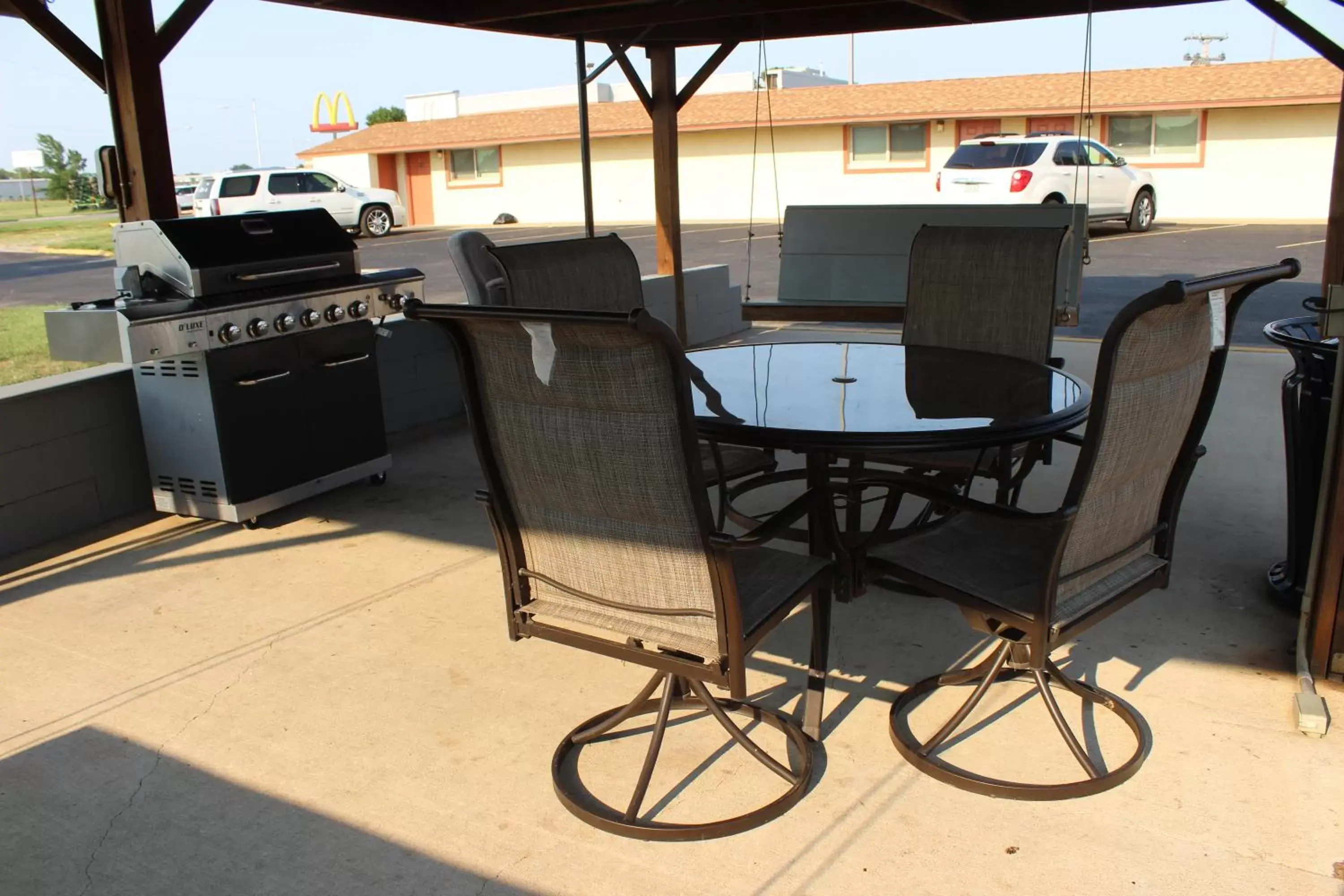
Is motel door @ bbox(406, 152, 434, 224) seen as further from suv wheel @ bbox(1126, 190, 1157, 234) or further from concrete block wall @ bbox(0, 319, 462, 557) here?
concrete block wall @ bbox(0, 319, 462, 557)

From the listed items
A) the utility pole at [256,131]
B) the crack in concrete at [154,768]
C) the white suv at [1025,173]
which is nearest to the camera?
the crack in concrete at [154,768]

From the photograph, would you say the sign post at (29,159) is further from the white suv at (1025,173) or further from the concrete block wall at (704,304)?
the concrete block wall at (704,304)

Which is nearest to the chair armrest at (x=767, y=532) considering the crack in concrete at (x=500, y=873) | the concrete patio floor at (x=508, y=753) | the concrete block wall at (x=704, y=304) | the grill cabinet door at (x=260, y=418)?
the concrete patio floor at (x=508, y=753)

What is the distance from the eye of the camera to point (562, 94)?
3036 cm

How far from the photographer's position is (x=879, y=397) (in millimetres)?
2840

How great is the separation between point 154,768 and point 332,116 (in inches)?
1470

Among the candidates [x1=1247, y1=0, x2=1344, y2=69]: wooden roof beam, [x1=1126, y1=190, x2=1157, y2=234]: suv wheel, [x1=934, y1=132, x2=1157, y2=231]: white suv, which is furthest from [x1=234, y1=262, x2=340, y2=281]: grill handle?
[x1=1126, y1=190, x2=1157, y2=234]: suv wheel

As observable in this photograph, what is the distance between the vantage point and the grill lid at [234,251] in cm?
366

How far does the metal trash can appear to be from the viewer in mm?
2779

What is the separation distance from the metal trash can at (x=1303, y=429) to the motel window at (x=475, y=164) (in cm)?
2128

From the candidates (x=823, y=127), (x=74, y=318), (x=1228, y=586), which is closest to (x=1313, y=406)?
(x=1228, y=586)

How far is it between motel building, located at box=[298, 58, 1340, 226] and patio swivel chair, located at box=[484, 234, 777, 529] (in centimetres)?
942

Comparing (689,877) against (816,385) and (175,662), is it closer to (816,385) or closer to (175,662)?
(816,385)

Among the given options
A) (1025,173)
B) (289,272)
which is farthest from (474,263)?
(1025,173)
